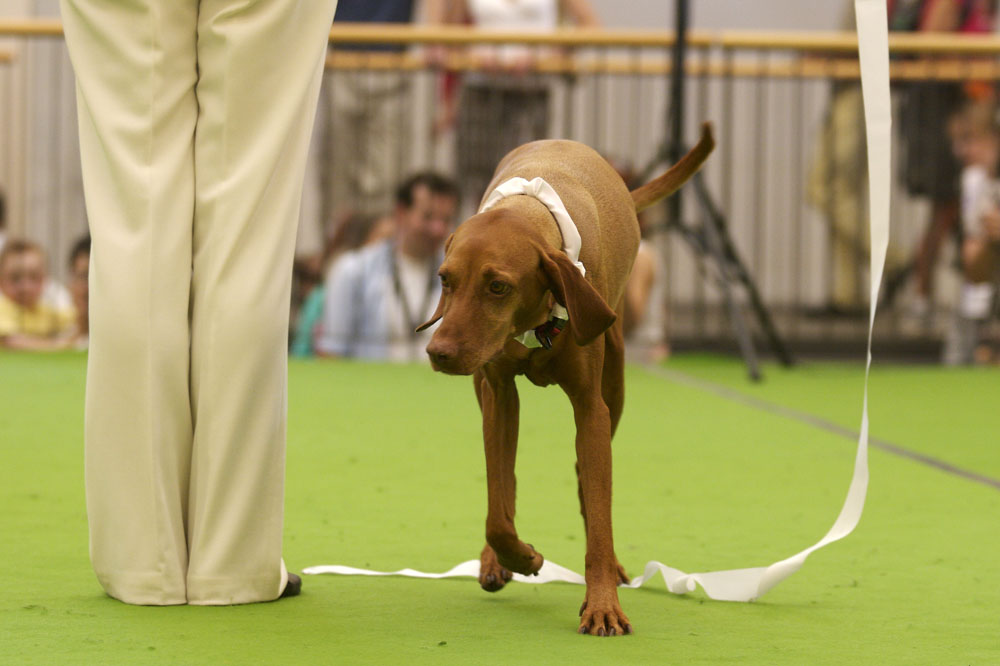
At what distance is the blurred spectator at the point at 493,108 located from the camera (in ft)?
29.3

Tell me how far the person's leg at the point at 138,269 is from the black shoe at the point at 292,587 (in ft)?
0.64

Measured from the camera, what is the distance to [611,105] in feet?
31.1

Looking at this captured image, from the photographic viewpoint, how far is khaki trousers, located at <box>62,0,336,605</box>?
2.59m

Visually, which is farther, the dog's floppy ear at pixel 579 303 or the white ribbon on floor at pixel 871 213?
the white ribbon on floor at pixel 871 213

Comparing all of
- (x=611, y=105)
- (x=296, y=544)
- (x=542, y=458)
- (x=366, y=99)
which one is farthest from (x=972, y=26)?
(x=296, y=544)

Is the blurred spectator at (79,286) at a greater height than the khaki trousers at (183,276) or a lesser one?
lesser

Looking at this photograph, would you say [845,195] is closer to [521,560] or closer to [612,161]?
[612,161]

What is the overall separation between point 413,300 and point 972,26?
155 inches

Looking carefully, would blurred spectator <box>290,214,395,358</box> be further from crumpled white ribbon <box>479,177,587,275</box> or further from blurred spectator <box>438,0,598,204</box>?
crumpled white ribbon <box>479,177,587,275</box>

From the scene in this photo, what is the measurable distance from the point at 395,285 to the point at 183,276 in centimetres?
610

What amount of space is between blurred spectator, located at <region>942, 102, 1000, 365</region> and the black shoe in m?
6.73

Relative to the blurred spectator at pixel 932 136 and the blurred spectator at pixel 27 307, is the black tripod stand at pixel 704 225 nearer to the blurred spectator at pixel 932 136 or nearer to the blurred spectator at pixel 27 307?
the blurred spectator at pixel 932 136

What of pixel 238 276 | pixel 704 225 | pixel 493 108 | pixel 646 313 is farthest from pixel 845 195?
pixel 238 276

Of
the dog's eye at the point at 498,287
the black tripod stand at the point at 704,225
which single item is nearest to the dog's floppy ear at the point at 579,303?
the dog's eye at the point at 498,287
